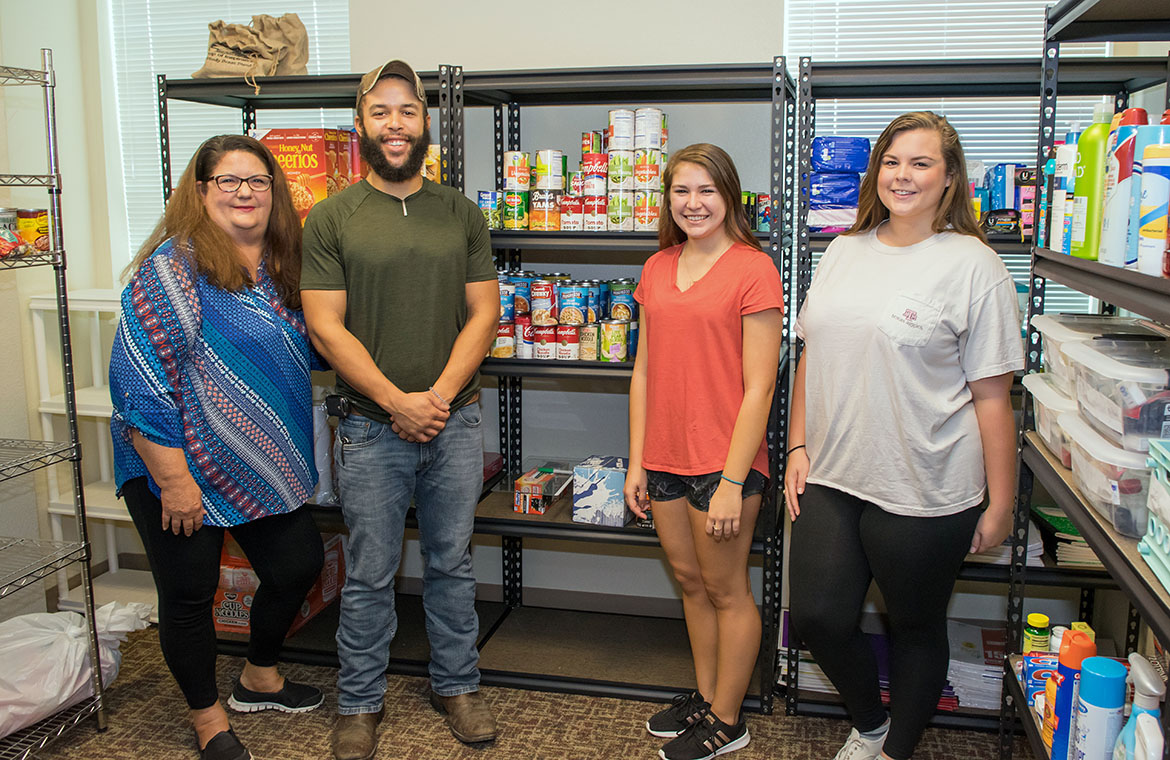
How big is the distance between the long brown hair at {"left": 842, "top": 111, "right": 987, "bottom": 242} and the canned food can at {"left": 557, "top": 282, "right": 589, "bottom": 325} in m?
1.06

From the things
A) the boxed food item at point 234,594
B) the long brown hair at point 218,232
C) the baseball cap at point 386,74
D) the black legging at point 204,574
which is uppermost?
the baseball cap at point 386,74

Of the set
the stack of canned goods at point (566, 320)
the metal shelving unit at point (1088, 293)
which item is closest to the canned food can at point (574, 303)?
the stack of canned goods at point (566, 320)

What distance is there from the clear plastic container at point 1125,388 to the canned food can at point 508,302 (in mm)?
1799

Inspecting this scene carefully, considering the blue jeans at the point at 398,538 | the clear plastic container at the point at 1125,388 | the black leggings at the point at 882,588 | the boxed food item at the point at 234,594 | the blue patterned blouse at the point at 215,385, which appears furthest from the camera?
the boxed food item at the point at 234,594

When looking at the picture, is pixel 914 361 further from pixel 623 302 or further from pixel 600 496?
pixel 600 496

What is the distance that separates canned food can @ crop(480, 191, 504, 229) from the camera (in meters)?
3.15

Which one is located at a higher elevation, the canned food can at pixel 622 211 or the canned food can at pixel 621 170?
the canned food can at pixel 621 170

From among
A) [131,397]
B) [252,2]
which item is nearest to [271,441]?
[131,397]

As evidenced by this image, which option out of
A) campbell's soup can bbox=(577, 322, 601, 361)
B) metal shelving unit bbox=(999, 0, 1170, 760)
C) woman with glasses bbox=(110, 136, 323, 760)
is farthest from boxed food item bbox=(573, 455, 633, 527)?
metal shelving unit bbox=(999, 0, 1170, 760)

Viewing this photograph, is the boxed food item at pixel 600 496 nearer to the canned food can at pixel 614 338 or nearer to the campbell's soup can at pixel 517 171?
the canned food can at pixel 614 338

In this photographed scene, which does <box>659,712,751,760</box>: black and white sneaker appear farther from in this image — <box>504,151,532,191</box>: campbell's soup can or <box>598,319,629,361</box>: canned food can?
<box>504,151,532,191</box>: campbell's soup can

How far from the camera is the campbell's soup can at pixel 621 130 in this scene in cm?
294

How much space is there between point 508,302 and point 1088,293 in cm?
191

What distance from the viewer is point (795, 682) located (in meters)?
3.05
